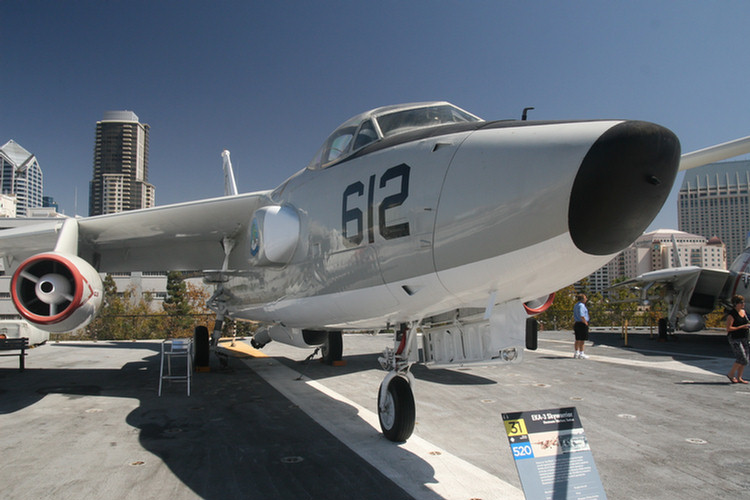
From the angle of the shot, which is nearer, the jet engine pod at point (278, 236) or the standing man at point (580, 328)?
the jet engine pod at point (278, 236)

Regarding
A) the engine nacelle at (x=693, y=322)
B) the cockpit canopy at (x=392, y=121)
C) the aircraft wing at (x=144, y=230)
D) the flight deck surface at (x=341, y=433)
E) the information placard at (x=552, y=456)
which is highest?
the cockpit canopy at (x=392, y=121)

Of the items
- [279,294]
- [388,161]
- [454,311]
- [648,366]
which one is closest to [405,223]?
[388,161]

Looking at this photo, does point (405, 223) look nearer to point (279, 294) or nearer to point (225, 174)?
point (279, 294)

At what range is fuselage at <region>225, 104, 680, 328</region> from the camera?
2938mm

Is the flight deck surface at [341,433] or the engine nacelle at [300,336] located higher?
the engine nacelle at [300,336]

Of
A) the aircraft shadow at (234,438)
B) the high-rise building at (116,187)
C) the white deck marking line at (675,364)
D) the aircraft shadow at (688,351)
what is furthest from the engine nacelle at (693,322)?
the high-rise building at (116,187)

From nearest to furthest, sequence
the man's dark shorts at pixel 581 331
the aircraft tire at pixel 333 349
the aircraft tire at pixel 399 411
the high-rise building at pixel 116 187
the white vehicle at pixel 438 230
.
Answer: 1. the white vehicle at pixel 438 230
2. the aircraft tire at pixel 399 411
3. the aircraft tire at pixel 333 349
4. the man's dark shorts at pixel 581 331
5. the high-rise building at pixel 116 187

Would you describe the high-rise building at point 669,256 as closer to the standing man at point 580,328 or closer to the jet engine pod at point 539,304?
the standing man at point 580,328

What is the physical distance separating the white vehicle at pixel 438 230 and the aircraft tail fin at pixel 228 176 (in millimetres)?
8532

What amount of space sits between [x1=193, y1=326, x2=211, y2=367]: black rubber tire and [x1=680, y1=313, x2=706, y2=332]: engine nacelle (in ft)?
57.7

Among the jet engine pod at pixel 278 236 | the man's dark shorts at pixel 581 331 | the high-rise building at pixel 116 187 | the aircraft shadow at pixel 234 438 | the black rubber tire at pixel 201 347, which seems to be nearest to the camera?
the aircraft shadow at pixel 234 438

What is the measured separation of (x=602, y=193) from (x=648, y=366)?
10326 millimetres

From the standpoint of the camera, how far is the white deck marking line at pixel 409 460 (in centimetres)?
388

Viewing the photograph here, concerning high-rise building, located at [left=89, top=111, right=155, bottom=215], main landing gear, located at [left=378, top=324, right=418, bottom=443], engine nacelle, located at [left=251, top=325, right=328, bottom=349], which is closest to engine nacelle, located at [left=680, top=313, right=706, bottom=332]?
engine nacelle, located at [left=251, top=325, right=328, bottom=349]
